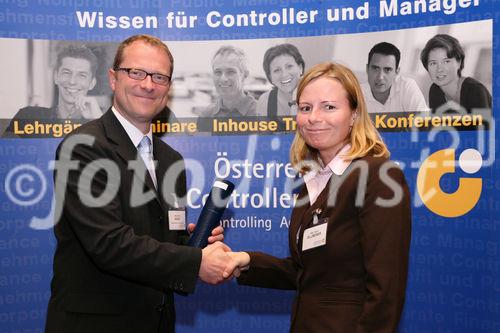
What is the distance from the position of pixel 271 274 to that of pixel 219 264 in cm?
25

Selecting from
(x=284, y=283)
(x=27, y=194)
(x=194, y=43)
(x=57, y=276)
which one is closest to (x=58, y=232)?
(x=57, y=276)

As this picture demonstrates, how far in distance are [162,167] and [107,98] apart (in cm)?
117

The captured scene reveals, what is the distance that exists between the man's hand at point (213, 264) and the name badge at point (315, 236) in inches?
23.9

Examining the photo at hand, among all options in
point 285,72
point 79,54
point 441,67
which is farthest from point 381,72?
point 79,54

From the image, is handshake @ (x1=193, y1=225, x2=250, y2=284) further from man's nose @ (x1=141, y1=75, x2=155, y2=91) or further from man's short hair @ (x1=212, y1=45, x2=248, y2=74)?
man's short hair @ (x1=212, y1=45, x2=248, y2=74)

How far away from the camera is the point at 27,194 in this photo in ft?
11.0

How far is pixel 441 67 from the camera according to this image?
312 centimetres

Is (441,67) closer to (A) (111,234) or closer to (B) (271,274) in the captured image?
(B) (271,274)

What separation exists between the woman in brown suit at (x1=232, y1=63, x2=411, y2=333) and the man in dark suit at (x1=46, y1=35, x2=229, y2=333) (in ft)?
1.92

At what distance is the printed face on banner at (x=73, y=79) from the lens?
3.37 meters

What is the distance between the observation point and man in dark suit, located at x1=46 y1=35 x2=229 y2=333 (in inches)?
84.6

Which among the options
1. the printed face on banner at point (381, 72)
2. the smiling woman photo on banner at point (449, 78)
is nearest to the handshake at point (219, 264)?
the printed face on banner at point (381, 72)

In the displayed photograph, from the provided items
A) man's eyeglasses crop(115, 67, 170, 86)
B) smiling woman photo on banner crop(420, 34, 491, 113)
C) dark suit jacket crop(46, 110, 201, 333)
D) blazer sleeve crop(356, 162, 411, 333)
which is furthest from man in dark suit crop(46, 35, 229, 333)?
smiling woman photo on banner crop(420, 34, 491, 113)

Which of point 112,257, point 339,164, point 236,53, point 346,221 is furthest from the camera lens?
point 236,53
